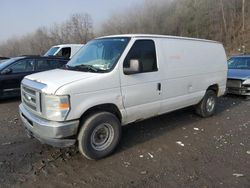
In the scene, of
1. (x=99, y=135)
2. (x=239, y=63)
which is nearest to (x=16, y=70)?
(x=99, y=135)

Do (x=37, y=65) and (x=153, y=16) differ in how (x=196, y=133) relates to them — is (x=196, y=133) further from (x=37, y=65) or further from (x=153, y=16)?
(x=153, y=16)

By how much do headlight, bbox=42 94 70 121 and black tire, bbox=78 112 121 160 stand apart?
0.45m

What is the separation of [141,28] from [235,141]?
36.6 metres

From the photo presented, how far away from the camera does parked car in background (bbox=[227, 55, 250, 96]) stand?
28.4ft

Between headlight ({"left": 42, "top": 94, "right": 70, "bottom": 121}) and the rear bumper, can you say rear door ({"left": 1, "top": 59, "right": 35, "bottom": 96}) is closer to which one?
headlight ({"left": 42, "top": 94, "right": 70, "bottom": 121})

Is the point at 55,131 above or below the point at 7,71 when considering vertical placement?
below

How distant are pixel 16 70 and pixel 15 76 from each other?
0.31m

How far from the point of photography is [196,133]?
5547mm

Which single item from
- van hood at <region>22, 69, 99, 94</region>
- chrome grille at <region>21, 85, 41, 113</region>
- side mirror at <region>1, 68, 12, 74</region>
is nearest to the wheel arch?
van hood at <region>22, 69, 99, 94</region>

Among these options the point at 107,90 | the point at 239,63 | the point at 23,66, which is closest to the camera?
the point at 107,90

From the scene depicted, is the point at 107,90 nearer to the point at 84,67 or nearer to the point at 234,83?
the point at 84,67

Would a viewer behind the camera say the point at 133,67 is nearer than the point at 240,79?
Yes

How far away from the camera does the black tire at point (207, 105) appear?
6.51m

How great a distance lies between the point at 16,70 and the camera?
29.3 feet
